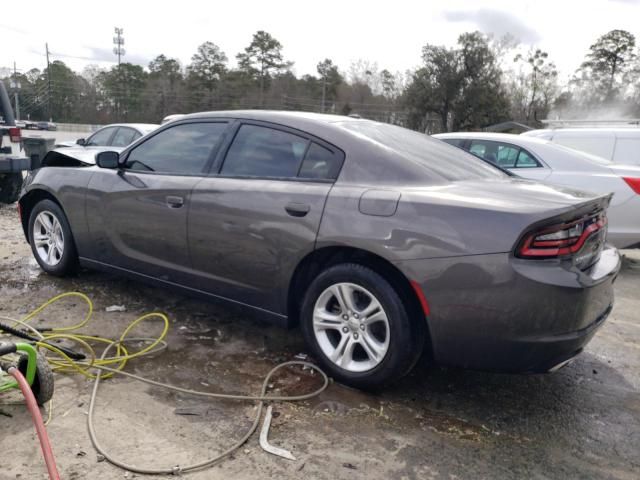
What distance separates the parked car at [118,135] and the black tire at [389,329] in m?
8.04

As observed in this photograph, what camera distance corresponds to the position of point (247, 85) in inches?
2480

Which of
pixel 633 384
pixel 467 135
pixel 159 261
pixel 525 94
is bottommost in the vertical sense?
pixel 633 384

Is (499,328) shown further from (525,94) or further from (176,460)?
(525,94)

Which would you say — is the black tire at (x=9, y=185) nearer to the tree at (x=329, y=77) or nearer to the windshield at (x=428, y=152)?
the windshield at (x=428, y=152)

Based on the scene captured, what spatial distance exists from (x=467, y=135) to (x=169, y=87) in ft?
219

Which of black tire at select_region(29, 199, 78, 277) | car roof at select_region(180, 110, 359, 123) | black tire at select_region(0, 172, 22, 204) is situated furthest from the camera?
black tire at select_region(0, 172, 22, 204)

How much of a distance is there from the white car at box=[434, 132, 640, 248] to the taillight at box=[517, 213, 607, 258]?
3023 millimetres

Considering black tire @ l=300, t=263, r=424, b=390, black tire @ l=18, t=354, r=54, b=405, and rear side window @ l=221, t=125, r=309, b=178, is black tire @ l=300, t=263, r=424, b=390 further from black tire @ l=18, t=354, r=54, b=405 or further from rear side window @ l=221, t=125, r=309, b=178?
black tire @ l=18, t=354, r=54, b=405

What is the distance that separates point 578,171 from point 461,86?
39.5m

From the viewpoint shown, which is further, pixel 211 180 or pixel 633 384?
pixel 211 180

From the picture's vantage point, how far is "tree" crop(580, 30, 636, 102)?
2016 inches

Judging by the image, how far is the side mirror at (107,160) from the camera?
3934mm

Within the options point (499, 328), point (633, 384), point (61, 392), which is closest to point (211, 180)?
point (61, 392)

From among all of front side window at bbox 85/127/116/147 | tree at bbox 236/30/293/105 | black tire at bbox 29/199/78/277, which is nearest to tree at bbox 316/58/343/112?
tree at bbox 236/30/293/105
